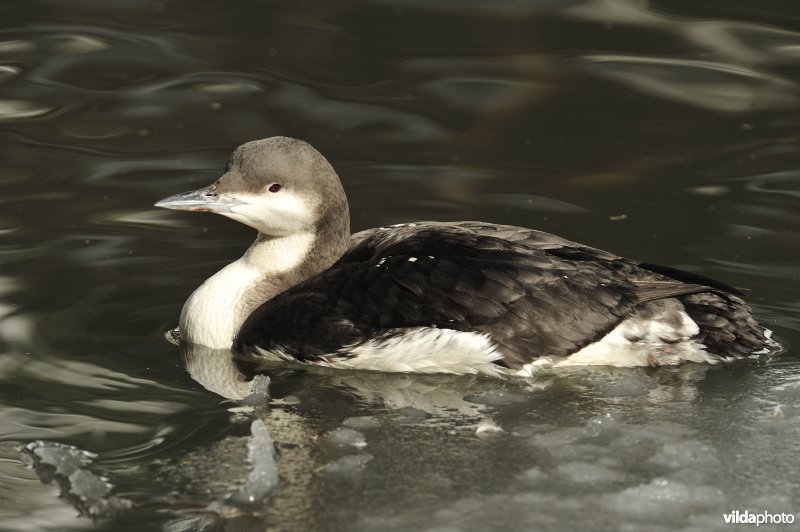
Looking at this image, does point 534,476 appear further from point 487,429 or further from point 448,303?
point 448,303

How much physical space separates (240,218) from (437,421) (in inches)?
61.5

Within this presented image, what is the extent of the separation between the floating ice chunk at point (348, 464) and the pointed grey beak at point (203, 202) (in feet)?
5.59

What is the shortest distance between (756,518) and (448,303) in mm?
1819

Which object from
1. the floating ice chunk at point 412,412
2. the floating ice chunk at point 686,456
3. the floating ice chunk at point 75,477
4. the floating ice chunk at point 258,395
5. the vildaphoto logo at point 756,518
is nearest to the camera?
the vildaphoto logo at point 756,518

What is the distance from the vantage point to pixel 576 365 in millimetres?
6035

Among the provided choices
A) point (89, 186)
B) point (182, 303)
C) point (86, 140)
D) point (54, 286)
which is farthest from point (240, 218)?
point (86, 140)

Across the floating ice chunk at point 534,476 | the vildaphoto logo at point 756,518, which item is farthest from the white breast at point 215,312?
the vildaphoto logo at point 756,518

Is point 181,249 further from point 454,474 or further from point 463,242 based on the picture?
point 454,474

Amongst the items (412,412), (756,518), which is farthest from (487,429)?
(756,518)

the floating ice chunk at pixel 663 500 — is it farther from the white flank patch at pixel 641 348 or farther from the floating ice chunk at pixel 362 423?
the white flank patch at pixel 641 348

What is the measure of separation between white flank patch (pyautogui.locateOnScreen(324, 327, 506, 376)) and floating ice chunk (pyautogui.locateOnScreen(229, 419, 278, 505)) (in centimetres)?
90

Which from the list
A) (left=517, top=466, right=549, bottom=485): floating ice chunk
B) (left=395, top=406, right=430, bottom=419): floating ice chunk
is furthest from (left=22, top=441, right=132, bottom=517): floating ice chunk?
(left=517, top=466, right=549, bottom=485): floating ice chunk

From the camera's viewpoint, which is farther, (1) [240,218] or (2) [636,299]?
(1) [240,218]

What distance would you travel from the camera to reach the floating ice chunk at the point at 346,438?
17.1 ft
